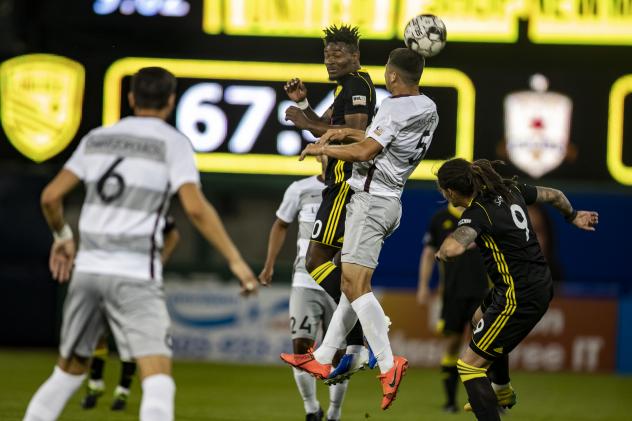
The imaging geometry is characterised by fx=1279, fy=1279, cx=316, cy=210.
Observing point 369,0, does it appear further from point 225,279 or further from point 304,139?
point 225,279

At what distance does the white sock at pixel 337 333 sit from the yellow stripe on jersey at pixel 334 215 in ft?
1.51

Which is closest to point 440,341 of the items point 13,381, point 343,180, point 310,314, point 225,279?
point 225,279

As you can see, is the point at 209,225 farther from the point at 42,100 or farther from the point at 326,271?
the point at 42,100

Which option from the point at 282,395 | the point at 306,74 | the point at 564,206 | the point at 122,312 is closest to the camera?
the point at 122,312

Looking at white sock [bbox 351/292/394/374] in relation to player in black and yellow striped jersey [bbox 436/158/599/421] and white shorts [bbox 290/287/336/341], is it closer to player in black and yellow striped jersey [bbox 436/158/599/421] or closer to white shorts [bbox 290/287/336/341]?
player in black and yellow striped jersey [bbox 436/158/599/421]

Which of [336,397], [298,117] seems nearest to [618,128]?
[336,397]

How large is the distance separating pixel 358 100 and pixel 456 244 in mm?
1471

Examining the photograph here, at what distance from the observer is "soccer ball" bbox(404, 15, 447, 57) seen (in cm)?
834

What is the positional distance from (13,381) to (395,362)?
563 cm

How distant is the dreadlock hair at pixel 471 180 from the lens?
7.76 metres

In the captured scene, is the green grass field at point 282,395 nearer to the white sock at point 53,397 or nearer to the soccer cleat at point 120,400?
the soccer cleat at point 120,400

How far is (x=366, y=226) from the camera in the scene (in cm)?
805

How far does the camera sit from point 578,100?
14.5 meters

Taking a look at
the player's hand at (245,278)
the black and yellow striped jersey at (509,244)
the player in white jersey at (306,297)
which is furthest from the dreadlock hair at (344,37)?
the player's hand at (245,278)
